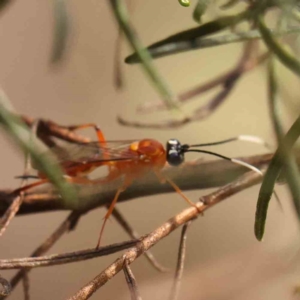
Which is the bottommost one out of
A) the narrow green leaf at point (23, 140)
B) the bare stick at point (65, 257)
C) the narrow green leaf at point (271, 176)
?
the narrow green leaf at point (271, 176)

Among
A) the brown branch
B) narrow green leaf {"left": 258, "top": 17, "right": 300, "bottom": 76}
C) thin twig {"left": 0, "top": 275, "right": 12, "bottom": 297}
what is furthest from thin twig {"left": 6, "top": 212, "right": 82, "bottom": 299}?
narrow green leaf {"left": 258, "top": 17, "right": 300, "bottom": 76}

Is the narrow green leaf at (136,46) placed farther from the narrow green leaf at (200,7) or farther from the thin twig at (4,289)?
the thin twig at (4,289)

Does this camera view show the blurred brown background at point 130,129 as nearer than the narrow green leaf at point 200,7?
No

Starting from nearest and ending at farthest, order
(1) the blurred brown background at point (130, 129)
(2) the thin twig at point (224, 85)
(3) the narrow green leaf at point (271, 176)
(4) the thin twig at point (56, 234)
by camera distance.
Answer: (3) the narrow green leaf at point (271, 176)
(4) the thin twig at point (56, 234)
(2) the thin twig at point (224, 85)
(1) the blurred brown background at point (130, 129)

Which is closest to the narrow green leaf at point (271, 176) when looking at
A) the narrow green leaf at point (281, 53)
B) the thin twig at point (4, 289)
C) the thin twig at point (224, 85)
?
the narrow green leaf at point (281, 53)

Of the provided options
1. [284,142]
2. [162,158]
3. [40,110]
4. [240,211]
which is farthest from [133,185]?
[40,110]

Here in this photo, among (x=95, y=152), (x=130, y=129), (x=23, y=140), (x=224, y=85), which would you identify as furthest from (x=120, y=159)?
(x=130, y=129)

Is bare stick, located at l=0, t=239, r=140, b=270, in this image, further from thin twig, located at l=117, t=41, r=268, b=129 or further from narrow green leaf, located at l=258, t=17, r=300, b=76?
thin twig, located at l=117, t=41, r=268, b=129

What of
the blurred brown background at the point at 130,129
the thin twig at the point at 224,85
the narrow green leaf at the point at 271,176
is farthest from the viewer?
the blurred brown background at the point at 130,129
